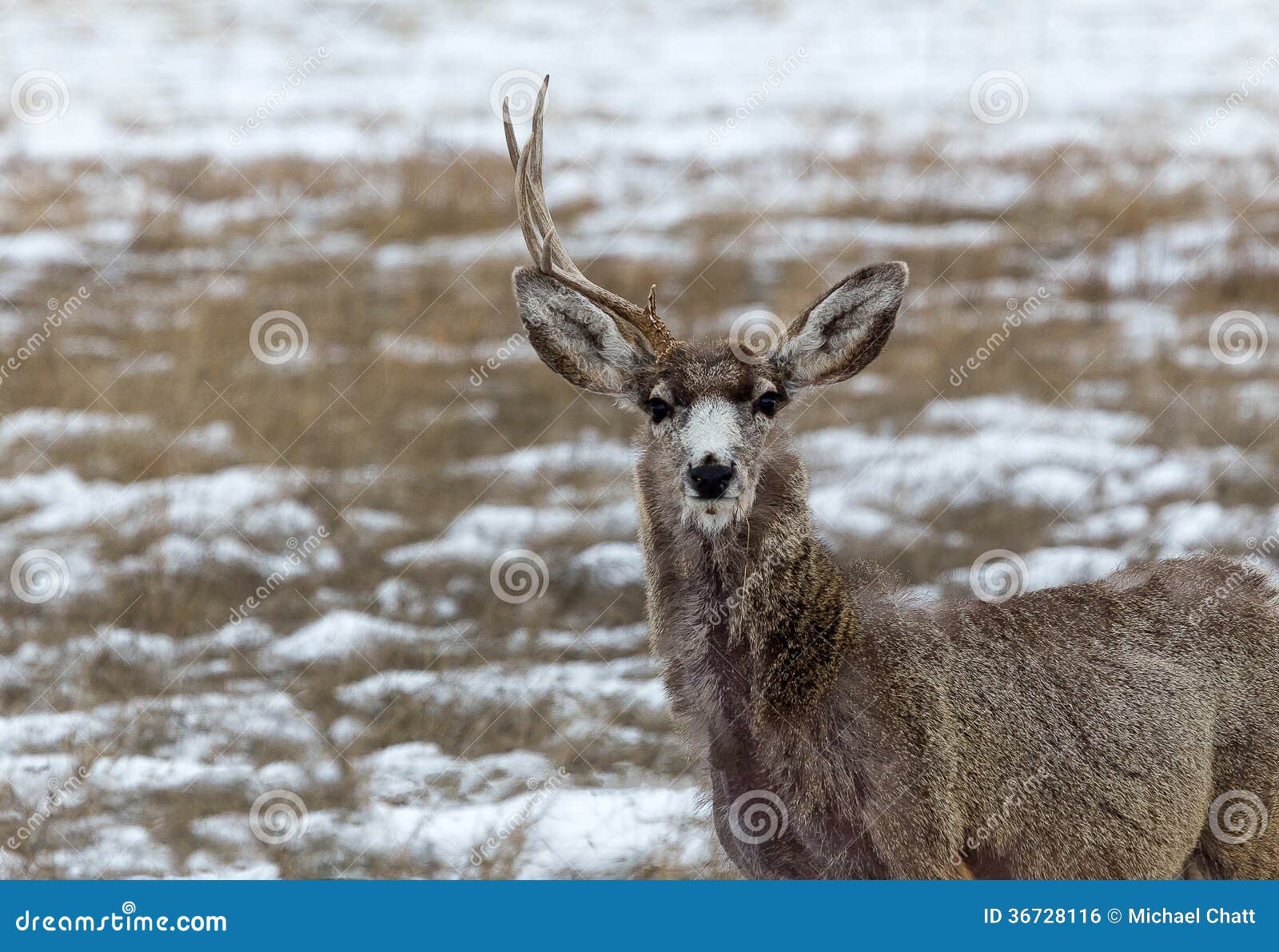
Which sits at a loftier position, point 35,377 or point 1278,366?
point 35,377

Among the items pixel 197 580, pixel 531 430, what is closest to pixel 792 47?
pixel 531 430

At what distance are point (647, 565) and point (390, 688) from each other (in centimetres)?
294

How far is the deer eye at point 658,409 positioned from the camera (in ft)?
16.1

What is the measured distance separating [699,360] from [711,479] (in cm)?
60

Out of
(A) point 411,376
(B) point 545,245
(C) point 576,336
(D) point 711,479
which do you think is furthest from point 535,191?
(A) point 411,376

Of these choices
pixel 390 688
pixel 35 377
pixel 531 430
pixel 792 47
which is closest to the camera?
pixel 390 688

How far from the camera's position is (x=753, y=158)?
18484 mm

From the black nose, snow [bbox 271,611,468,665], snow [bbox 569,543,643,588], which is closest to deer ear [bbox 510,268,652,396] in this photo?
the black nose

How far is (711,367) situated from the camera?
4863 millimetres

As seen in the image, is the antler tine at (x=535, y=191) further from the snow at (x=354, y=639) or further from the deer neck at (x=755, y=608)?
the snow at (x=354, y=639)

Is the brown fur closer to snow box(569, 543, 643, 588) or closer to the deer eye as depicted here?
the deer eye

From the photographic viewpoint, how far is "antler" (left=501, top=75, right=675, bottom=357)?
5.16 metres

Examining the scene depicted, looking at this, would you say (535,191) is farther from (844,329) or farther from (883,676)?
(883,676)

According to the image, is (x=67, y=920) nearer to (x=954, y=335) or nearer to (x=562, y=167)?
(x=954, y=335)
